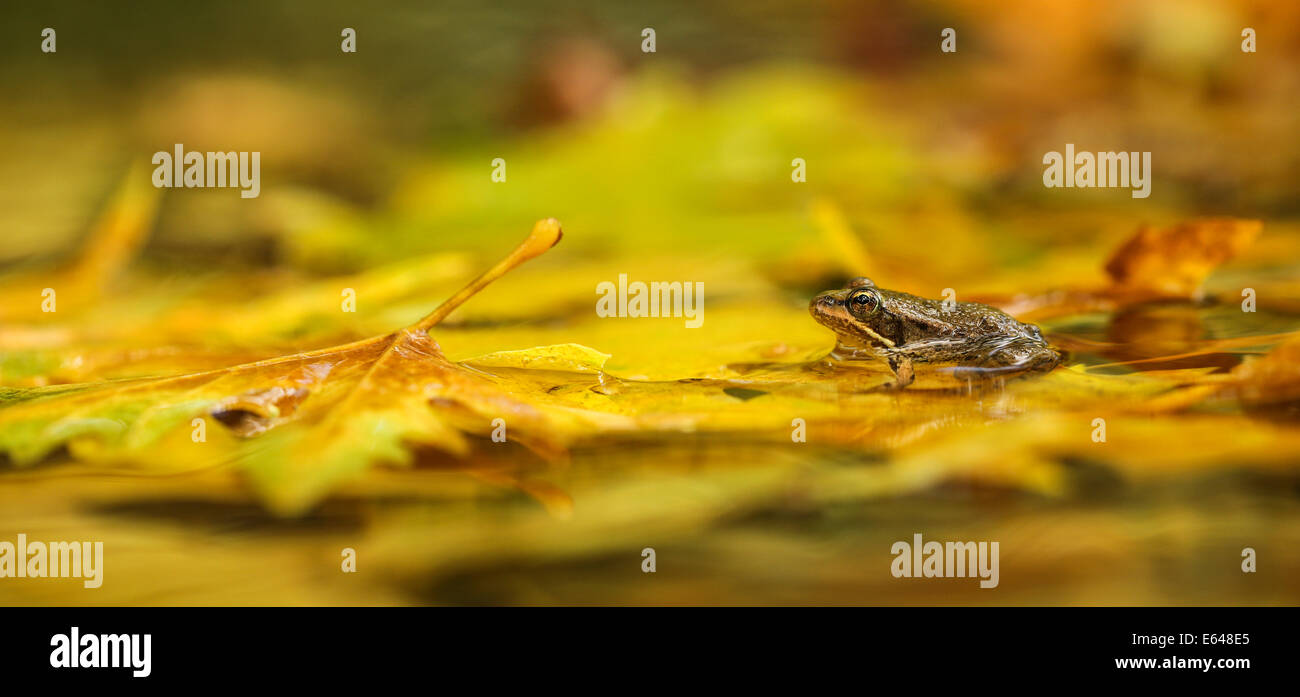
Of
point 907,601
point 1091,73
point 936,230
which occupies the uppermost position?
point 1091,73

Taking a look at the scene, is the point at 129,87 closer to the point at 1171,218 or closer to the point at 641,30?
the point at 641,30

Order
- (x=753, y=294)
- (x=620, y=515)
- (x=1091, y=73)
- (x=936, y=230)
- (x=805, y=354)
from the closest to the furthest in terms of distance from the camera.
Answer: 1. (x=620, y=515)
2. (x=805, y=354)
3. (x=753, y=294)
4. (x=936, y=230)
5. (x=1091, y=73)

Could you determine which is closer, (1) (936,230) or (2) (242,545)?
(2) (242,545)

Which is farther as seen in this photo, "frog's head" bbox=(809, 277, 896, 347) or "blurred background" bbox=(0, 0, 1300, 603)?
"frog's head" bbox=(809, 277, 896, 347)

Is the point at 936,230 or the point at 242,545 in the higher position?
the point at 936,230

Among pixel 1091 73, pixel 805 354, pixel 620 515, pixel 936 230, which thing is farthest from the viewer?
pixel 1091 73

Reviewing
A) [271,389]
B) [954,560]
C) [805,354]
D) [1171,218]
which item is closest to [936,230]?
[1171,218]

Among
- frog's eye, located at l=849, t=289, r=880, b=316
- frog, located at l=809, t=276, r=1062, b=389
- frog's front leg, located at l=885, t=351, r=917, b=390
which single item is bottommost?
frog's front leg, located at l=885, t=351, r=917, b=390
